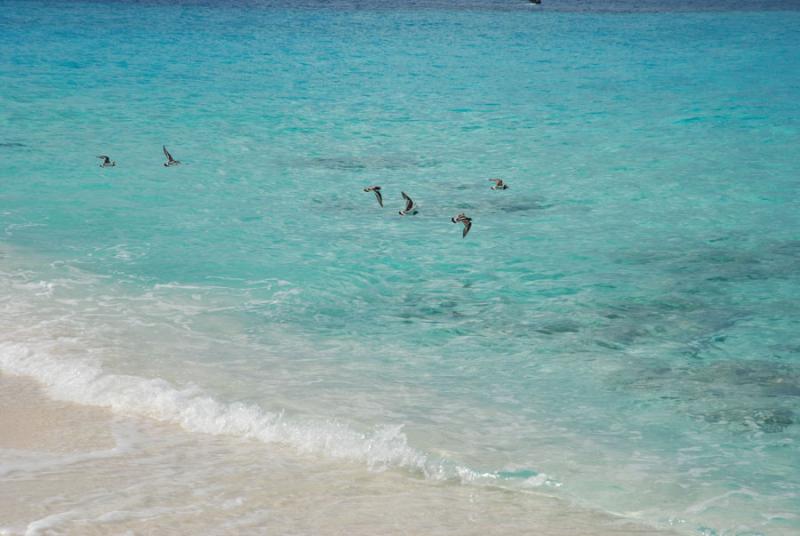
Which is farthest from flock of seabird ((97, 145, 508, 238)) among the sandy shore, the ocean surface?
the sandy shore

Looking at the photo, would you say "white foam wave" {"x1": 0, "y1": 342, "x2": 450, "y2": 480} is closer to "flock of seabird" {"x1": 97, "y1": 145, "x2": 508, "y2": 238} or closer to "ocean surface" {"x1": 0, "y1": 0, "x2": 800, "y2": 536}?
"ocean surface" {"x1": 0, "y1": 0, "x2": 800, "y2": 536}

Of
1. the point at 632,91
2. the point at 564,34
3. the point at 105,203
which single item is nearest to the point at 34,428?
the point at 105,203

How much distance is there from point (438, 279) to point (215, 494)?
6269mm

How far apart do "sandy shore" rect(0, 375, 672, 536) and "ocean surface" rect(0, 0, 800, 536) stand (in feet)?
0.72

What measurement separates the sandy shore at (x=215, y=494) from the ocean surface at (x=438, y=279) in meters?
0.22

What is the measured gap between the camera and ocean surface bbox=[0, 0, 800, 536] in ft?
26.4

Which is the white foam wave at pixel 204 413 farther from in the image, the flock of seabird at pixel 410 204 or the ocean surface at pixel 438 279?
the flock of seabird at pixel 410 204

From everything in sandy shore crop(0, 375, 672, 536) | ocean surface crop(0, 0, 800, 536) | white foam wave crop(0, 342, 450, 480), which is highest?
sandy shore crop(0, 375, 672, 536)

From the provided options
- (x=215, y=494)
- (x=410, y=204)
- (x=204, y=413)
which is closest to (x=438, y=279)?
(x=410, y=204)

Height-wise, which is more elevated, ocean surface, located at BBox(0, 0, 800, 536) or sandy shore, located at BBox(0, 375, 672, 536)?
sandy shore, located at BBox(0, 375, 672, 536)

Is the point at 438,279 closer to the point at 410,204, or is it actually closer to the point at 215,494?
the point at 410,204

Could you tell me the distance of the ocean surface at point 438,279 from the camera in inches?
316

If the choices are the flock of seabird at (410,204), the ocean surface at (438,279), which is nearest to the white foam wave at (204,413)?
the ocean surface at (438,279)

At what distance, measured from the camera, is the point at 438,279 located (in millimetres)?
12758
